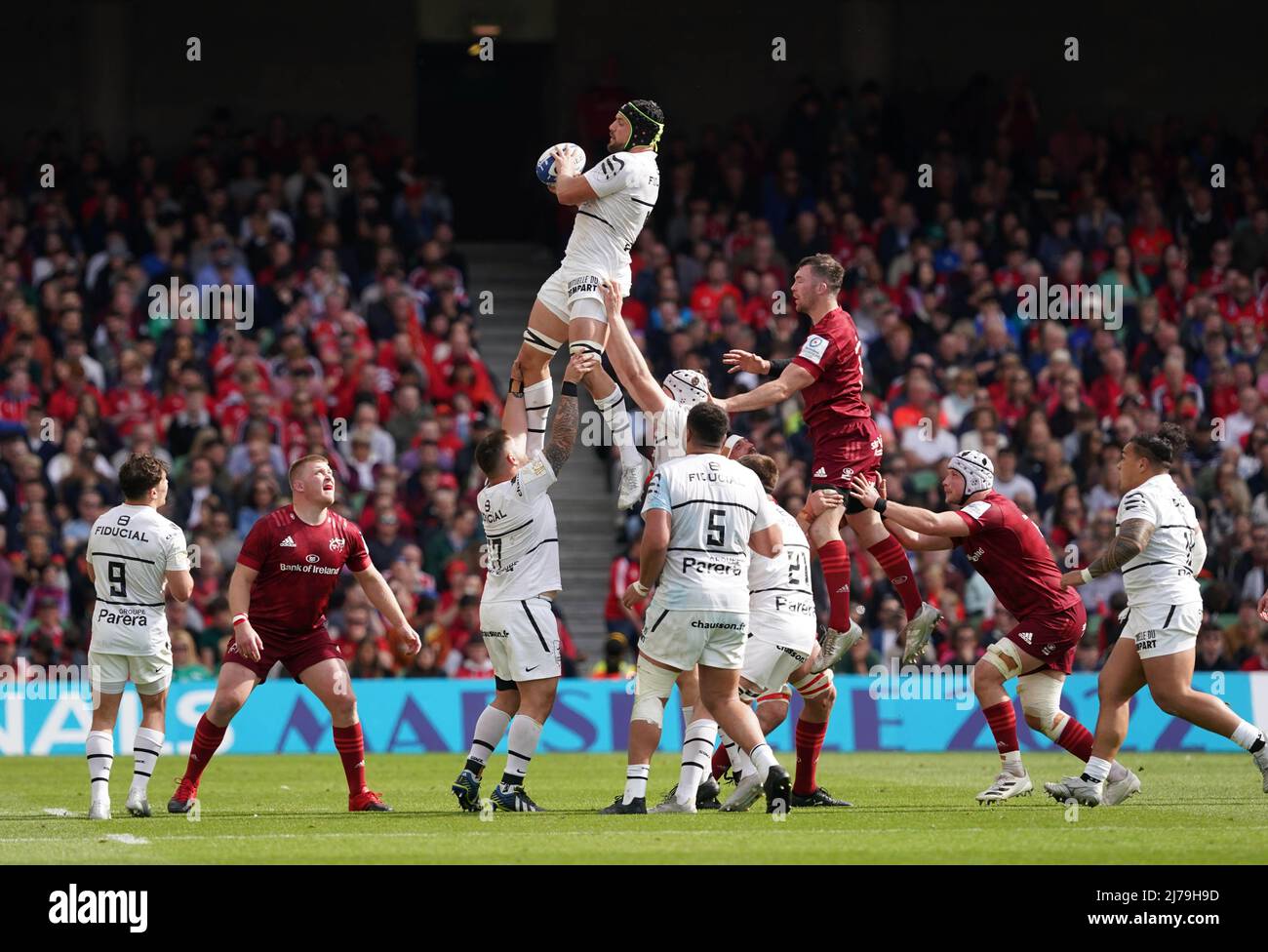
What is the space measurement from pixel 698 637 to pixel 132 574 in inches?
149

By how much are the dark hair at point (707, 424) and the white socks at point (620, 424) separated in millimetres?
1479

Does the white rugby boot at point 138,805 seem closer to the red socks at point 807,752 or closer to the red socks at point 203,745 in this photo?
the red socks at point 203,745

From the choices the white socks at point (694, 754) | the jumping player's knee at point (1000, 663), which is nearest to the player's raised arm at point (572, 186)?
the white socks at point (694, 754)

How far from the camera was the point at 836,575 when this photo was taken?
13680 millimetres

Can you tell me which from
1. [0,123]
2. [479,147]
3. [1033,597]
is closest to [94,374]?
[0,123]

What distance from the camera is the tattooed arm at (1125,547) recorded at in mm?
12711

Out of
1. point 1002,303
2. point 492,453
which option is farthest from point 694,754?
point 1002,303

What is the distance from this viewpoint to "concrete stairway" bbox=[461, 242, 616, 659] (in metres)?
22.7

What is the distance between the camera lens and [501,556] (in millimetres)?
12625

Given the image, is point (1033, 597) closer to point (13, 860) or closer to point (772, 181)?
point (13, 860)

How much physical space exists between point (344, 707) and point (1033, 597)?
15.6 ft

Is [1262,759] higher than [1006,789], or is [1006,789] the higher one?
[1262,759]

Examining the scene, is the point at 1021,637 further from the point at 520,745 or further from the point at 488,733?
the point at 488,733

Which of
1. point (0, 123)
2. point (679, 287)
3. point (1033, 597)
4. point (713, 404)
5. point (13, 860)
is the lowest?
point (13, 860)
